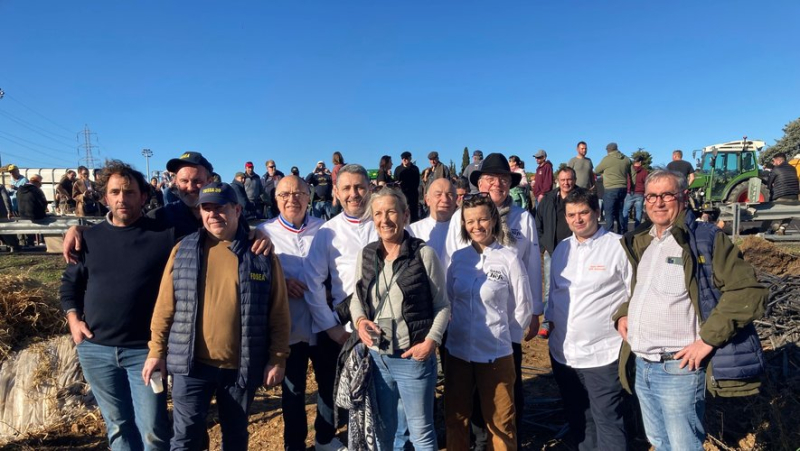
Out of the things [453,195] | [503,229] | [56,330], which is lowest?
[56,330]

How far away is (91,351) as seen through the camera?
8.67 ft

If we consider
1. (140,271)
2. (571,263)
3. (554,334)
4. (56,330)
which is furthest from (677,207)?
(56,330)

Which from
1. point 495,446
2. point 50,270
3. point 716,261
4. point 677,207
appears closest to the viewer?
point 716,261

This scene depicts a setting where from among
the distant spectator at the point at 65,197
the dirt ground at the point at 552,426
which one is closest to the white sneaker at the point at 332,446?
the dirt ground at the point at 552,426

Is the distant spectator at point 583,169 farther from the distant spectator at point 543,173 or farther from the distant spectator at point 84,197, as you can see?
the distant spectator at point 84,197

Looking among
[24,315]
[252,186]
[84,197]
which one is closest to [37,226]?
[84,197]

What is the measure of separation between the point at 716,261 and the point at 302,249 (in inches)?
97.7

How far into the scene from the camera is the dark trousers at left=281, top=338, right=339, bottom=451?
125 inches

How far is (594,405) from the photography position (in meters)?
2.89

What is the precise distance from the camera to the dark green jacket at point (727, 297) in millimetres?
2104

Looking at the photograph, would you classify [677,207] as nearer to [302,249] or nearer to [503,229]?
[503,229]

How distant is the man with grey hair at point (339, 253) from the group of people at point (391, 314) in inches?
0.4

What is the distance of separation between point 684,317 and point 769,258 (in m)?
5.49

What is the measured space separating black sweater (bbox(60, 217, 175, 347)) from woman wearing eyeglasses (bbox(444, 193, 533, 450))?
185 cm
